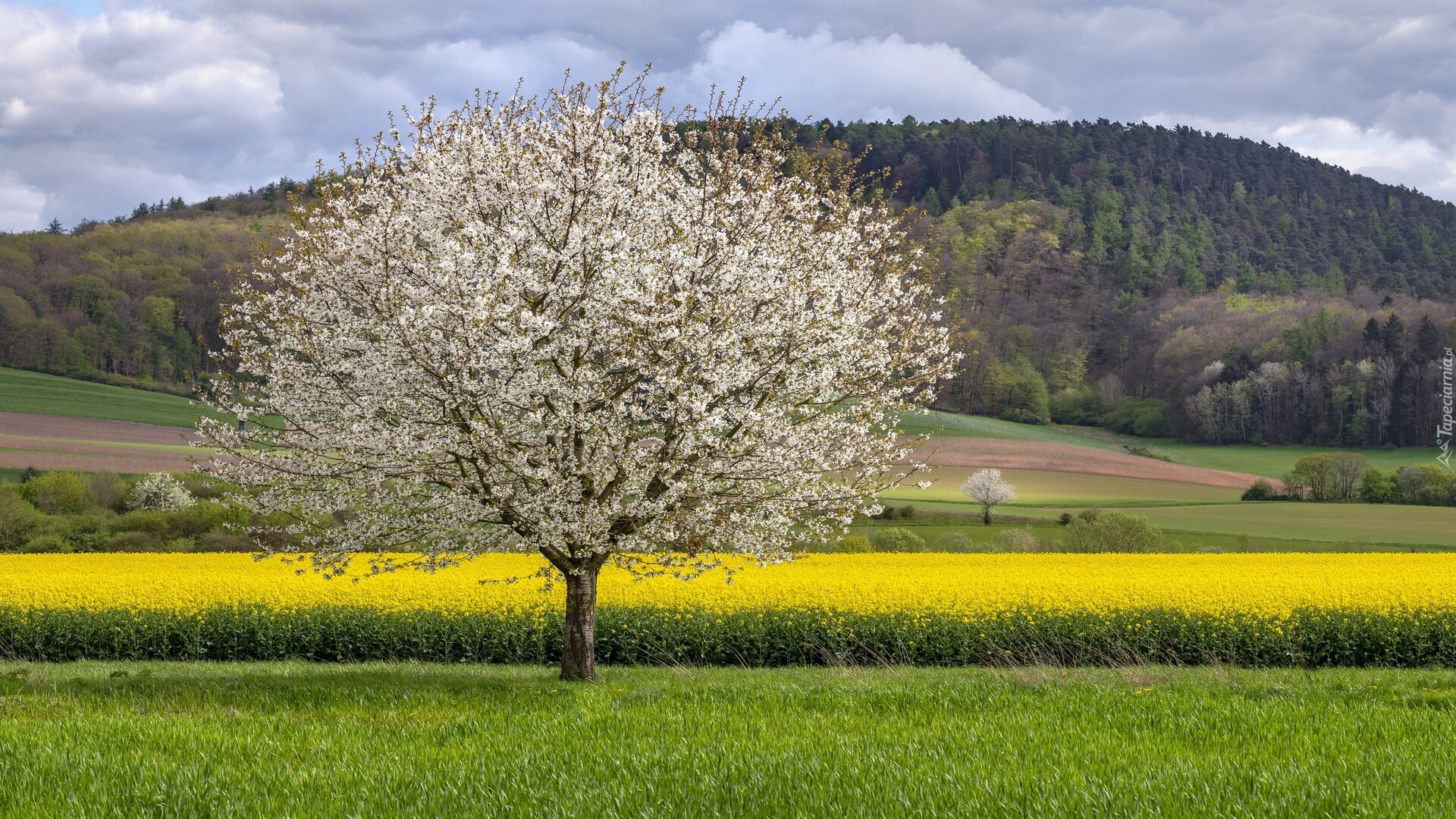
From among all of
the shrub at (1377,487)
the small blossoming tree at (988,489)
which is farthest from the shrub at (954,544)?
the shrub at (1377,487)

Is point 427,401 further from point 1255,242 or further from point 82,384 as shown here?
point 1255,242

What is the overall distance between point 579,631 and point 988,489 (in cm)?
3792

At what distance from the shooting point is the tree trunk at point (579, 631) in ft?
43.2

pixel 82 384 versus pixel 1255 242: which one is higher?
pixel 1255 242

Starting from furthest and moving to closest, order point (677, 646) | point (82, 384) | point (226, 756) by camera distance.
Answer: point (82, 384) < point (677, 646) < point (226, 756)

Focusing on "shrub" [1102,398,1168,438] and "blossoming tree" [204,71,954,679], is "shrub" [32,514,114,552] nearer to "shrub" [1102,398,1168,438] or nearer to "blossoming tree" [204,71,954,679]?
"blossoming tree" [204,71,954,679]

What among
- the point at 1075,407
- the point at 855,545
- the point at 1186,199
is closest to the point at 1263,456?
the point at 1075,407

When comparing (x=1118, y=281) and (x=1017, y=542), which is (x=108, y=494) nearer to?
(x=1017, y=542)

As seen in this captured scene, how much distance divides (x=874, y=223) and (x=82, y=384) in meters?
79.5

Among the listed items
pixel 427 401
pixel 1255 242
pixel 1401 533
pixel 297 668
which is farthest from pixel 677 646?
pixel 1255 242

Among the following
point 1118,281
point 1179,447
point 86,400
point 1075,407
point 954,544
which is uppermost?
point 1118,281

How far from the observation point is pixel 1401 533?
1679 inches

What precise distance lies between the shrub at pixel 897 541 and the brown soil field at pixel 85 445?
25528mm

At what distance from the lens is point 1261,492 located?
56000mm
